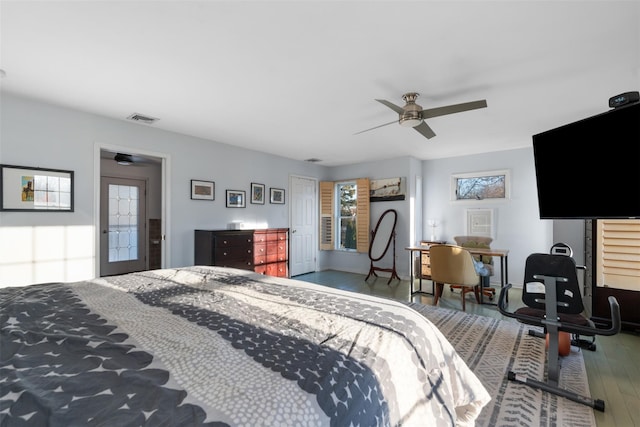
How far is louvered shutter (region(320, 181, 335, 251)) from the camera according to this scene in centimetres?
666

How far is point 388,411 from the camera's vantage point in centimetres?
94

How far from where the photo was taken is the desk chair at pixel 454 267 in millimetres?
3598

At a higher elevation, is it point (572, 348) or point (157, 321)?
point (157, 321)

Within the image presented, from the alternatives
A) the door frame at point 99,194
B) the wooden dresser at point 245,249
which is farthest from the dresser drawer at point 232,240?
the door frame at point 99,194

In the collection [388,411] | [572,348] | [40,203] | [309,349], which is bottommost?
[572,348]

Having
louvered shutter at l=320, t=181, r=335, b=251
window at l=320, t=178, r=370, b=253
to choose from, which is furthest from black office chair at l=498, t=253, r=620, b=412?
louvered shutter at l=320, t=181, r=335, b=251

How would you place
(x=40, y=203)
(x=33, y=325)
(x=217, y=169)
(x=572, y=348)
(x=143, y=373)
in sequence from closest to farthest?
(x=143, y=373) → (x=33, y=325) → (x=572, y=348) → (x=40, y=203) → (x=217, y=169)

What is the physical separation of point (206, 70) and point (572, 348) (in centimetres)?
→ 411

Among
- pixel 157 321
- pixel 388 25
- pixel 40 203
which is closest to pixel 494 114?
pixel 388 25

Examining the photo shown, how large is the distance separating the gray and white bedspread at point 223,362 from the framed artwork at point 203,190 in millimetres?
2784

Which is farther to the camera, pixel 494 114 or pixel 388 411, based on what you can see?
pixel 494 114

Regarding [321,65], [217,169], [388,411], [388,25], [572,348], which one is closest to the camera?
[388,411]

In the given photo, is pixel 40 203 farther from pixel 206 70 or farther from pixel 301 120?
pixel 301 120

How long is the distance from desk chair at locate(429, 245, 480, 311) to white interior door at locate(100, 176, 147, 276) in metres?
5.68
